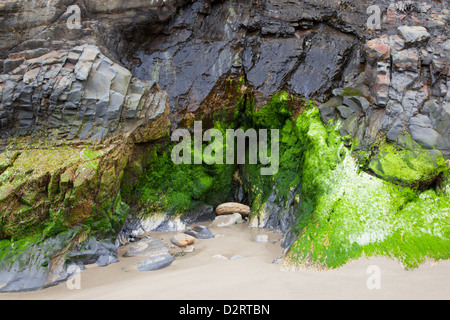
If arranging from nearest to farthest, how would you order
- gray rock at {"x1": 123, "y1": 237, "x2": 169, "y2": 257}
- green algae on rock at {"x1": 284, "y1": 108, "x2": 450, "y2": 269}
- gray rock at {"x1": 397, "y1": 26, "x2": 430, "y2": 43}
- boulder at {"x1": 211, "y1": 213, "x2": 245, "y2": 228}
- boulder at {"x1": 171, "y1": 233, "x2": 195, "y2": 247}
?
green algae on rock at {"x1": 284, "y1": 108, "x2": 450, "y2": 269}
gray rock at {"x1": 123, "y1": 237, "x2": 169, "y2": 257}
boulder at {"x1": 171, "y1": 233, "x2": 195, "y2": 247}
gray rock at {"x1": 397, "y1": 26, "x2": 430, "y2": 43}
boulder at {"x1": 211, "y1": 213, "x2": 245, "y2": 228}

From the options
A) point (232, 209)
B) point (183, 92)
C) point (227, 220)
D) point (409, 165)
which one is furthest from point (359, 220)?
point (183, 92)

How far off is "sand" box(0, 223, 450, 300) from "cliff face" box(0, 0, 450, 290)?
59 cm

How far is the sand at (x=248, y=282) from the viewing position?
11.1 ft

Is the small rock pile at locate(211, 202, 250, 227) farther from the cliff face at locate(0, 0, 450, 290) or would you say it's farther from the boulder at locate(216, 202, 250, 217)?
the cliff face at locate(0, 0, 450, 290)

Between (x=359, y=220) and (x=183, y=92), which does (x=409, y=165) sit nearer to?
(x=359, y=220)

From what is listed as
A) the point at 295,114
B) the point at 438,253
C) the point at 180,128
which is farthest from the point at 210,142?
the point at 438,253

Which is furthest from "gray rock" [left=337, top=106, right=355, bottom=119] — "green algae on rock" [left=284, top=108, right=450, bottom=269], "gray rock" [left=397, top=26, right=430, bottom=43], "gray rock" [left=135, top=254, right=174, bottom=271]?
"gray rock" [left=135, top=254, right=174, bottom=271]

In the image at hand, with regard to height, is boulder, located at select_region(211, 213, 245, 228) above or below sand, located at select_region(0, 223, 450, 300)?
below

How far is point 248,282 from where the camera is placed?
3.72 metres

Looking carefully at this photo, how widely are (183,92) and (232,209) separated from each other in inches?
103

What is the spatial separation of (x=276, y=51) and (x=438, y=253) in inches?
202

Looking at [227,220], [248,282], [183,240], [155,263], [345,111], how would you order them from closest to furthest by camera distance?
[248,282] < [155,263] < [183,240] < [345,111] < [227,220]

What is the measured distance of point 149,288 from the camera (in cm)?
373

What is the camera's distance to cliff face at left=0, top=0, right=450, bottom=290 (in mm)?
4895
